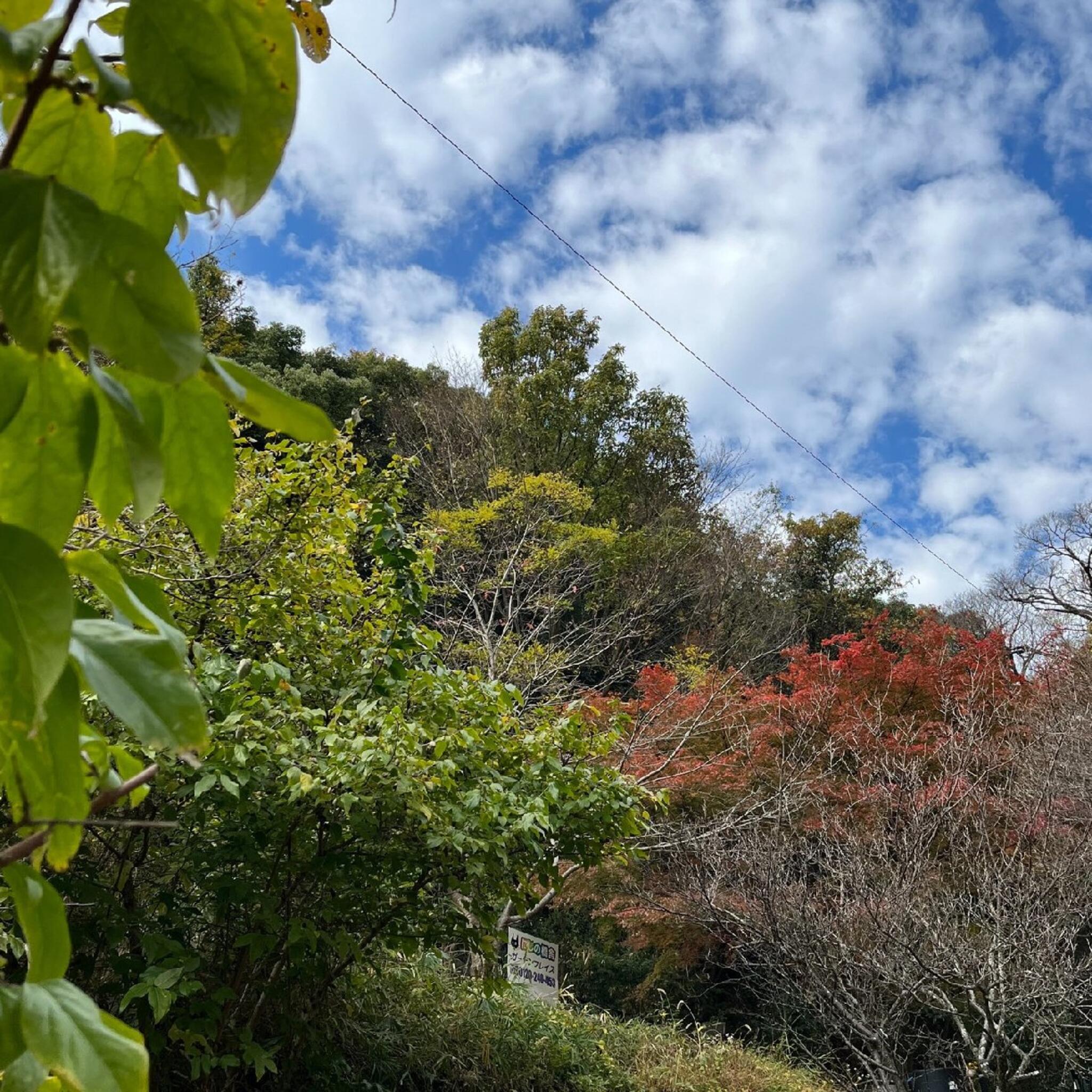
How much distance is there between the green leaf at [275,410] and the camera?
0.97ft

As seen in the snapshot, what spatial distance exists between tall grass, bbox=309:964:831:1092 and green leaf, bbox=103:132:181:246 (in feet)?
13.1

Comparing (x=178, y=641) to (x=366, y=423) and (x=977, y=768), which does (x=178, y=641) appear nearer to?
(x=977, y=768)

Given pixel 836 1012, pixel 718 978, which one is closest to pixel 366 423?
pixel 718 978

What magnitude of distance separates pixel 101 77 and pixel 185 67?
2cm

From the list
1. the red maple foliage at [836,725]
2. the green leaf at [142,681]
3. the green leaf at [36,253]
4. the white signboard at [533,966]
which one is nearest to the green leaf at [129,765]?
the green leaf at [142,681]

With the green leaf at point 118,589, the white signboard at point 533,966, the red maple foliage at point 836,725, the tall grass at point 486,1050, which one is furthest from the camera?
the red maple foliage at point 836,725

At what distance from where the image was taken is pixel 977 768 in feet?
25.1

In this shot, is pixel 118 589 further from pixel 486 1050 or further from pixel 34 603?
pixel 486 1050

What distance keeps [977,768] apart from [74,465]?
8397 mm

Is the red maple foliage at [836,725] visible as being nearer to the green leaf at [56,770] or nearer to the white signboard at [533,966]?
the white signboard at [533,966]

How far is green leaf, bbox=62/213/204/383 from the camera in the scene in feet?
0.77

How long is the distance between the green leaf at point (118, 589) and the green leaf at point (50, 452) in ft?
0.17

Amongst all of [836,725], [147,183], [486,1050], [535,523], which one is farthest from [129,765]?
[535,523]

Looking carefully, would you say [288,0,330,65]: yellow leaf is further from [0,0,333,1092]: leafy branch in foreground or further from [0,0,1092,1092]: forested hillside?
[0,0,333,1092]: leafy branch in foreground
